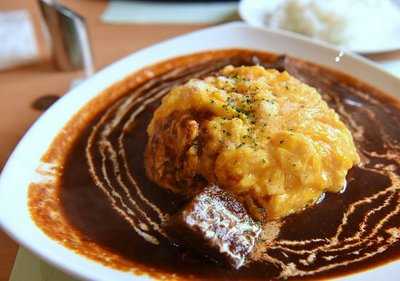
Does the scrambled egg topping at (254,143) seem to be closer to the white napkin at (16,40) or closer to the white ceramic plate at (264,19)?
the white ceramic plate at (264,19)

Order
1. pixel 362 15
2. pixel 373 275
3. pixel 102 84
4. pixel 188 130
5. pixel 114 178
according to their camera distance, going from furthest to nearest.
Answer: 1. pixel 362 15
2. pixel 102 84
3. pixel 114 178
4. pixel 188 130
5. pixel 373 275

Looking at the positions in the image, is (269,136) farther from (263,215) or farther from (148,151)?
(148,151)

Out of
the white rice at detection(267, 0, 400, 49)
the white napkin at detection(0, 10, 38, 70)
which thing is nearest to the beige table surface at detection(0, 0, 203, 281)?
the white napkin at detection(0, 10, 38, 70)

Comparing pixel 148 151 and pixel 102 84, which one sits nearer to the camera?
pixel 148 151

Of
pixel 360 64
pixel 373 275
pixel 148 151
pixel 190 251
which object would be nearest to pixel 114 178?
pixel 148 151

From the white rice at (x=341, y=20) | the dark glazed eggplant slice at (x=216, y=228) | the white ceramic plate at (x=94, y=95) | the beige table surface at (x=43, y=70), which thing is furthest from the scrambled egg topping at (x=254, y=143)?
the white rice at (x=341, y=20)

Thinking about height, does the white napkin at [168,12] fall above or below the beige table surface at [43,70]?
above
